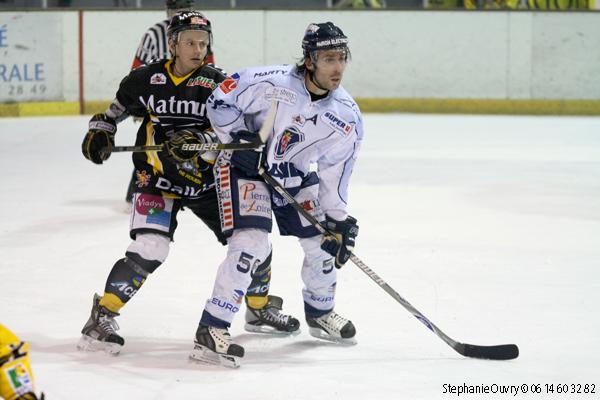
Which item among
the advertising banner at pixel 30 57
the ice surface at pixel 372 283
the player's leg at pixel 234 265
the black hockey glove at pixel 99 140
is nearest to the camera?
the ice surface at pixel 372 283

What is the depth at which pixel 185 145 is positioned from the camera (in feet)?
11.3

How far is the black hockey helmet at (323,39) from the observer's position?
335 cm

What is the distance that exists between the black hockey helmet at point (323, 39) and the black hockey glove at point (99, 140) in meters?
0.80

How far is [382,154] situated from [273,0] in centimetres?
396

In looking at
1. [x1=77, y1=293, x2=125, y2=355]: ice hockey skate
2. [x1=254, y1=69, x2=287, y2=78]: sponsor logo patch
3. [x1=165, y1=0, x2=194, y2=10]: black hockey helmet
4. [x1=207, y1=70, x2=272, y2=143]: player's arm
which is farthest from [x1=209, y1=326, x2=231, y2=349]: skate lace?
[x1=165, y1=0, x2=194, y2=10]: black hockey helmet

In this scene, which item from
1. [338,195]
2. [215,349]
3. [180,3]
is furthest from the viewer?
[180,3]

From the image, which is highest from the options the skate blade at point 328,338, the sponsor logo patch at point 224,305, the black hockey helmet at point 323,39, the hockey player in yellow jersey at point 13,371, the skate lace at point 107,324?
the black hockey helmet at point 323,39

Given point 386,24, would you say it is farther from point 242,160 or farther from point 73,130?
point 242,160

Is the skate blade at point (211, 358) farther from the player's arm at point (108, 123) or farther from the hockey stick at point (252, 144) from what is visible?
the player's arm at point (108, 123)

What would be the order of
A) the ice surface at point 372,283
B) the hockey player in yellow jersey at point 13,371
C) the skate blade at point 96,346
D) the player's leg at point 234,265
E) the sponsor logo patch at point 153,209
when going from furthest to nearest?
the sponsor logo patch at point 153,209
the skate blade at point 96,346
the player's leg at point 234,265
the ice surface at point 372,283
the hockey player in yellow jersey at point 13,371

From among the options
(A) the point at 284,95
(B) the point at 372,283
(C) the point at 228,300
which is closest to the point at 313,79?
(A) the point at 284,95

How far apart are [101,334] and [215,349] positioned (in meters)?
0.41

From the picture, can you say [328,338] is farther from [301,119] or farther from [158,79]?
[158,79]

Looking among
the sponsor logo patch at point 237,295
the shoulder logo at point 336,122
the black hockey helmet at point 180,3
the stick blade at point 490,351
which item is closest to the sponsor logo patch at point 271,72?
the shoulder logo at point 336,122
